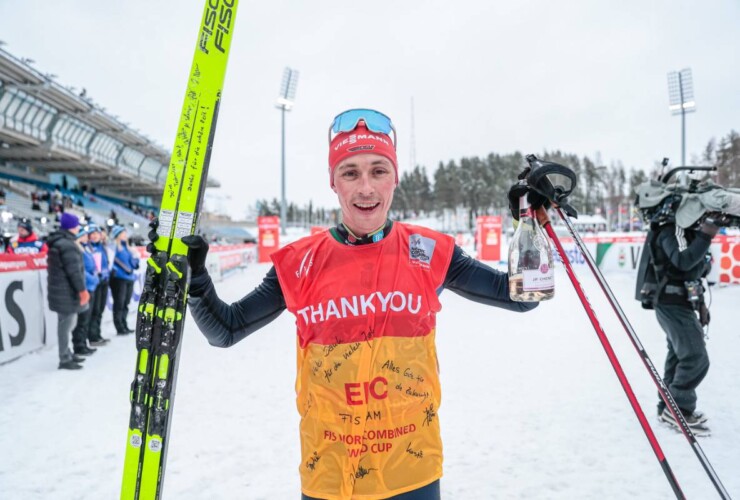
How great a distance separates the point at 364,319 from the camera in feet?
4.94

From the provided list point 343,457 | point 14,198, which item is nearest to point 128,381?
point 343,457

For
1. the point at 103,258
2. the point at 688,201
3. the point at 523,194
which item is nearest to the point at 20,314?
the point at 103,258

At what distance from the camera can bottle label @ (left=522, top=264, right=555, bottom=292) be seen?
61.4 inches

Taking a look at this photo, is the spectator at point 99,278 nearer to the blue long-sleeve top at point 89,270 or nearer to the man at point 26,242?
the blue long-sleeve top at point 89,270

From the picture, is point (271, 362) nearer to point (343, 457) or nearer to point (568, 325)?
point (343, 457)

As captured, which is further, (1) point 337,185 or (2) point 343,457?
(1) point 337,185

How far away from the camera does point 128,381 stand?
5121 millimetres

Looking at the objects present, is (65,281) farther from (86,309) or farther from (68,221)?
(68,221)

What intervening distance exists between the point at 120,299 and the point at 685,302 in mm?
7914

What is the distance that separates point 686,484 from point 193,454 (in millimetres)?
3471

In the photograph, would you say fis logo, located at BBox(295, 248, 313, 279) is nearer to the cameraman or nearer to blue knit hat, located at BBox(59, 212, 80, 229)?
the cameraman

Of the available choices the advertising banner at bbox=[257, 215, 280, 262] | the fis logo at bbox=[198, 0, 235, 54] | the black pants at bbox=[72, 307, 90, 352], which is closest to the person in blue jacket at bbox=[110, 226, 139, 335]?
the black pants at bbox=[72, 307, 90, 352]

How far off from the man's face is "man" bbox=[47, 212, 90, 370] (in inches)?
208

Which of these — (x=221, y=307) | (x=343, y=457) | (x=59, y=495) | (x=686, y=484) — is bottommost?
(x=59, y=495)
